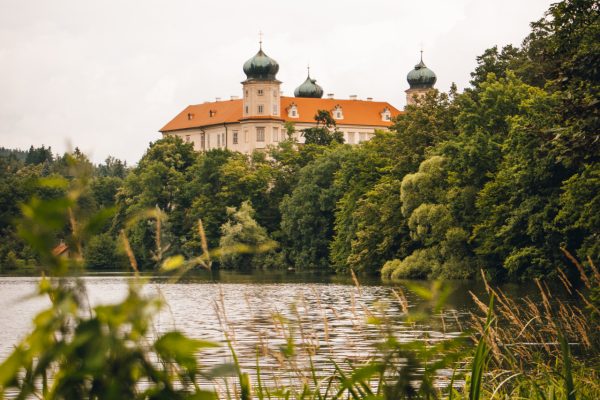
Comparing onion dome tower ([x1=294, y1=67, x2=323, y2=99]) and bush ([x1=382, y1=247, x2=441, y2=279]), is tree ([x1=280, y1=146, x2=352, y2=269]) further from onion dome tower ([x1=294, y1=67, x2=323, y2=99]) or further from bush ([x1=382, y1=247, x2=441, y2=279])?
onion dome tower ([x1=294, y1=67, x2=323, y2=99])

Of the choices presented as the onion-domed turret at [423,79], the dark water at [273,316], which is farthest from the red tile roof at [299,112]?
the dark water at [273,316]

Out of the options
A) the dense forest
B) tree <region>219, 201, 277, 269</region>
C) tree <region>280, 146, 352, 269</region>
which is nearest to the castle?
the dense forest

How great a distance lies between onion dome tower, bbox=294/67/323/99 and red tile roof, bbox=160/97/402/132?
3955 millimetres

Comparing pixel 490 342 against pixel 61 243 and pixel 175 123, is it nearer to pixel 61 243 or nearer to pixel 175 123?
A: pixel 61 243

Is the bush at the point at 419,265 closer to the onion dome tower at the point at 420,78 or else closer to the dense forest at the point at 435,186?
the dense forest at the point at 435,186

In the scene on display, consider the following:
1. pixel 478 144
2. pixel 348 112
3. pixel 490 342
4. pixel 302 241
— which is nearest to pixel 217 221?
pixel 302 241

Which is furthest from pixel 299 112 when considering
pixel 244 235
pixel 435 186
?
pixel 435 186

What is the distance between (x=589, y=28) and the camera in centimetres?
2170

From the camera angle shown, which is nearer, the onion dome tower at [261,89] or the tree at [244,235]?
the tree at [244,235]

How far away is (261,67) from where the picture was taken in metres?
122

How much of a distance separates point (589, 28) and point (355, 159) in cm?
4433

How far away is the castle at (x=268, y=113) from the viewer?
12062 cm

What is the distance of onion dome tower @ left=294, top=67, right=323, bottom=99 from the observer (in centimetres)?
13600

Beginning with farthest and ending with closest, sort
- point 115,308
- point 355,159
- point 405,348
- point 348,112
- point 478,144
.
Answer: point 348,112 → point 355,159 → point 478,144 → point 405,348 → point 115,308
